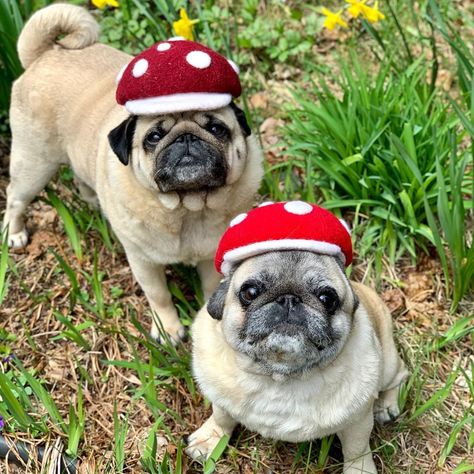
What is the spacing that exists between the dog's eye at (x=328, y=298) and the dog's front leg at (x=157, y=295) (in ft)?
3.52

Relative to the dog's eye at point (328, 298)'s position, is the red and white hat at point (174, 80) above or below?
above

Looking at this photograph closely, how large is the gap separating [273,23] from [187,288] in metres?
2.01

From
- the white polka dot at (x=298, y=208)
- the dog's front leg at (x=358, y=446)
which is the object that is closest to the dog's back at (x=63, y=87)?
the white polka dot at (x=298, y=208)

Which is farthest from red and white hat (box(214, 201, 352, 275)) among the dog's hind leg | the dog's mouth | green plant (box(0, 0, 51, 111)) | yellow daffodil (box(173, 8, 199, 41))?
green plant (box(0, 0, 51, 111))

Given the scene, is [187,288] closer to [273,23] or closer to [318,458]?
[318,458]

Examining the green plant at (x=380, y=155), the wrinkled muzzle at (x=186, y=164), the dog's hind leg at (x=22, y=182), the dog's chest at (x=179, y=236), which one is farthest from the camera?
the dog's hind leg at (x=22, y=182)

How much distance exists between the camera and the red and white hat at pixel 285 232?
206 cm

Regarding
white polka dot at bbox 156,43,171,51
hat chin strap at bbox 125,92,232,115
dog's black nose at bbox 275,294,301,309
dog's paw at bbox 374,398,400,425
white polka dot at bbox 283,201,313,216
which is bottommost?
dog's paw at bbox 374,398,400,425

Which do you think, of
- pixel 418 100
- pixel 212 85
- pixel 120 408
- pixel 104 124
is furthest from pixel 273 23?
pixel 120 408

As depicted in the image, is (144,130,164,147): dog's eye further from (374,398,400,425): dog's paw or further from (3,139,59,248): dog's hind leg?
(374,398,400,425): dog's paw

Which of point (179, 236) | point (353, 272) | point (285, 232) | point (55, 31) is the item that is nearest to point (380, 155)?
point (353, 272)

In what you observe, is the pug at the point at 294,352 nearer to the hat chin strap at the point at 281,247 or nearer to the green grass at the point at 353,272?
the hat chin strap at the point at 281,247

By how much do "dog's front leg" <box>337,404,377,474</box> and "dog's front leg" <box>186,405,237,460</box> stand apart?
1.53 ft

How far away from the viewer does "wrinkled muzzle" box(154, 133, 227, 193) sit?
2.58m
